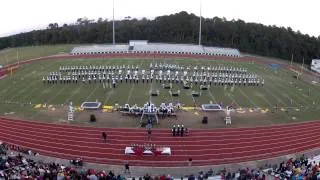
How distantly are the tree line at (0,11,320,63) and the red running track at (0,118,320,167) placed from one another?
158 feet

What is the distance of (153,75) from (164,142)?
67.1 feet

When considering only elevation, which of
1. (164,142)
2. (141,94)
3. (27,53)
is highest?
(27,53)

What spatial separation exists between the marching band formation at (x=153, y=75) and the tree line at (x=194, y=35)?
27687mm

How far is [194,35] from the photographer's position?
297 feet

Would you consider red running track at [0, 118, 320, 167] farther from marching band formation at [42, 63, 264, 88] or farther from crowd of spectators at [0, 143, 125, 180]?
marching band formation at [42, 63, 264, 88]

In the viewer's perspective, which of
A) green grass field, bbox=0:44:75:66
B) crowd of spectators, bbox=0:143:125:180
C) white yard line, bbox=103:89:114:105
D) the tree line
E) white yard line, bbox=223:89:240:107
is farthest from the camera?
the tree line

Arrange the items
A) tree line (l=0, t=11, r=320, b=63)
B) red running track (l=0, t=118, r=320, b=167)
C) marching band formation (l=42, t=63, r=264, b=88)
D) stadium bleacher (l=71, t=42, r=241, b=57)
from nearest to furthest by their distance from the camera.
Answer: red running track (l=0, t=118, r=320, b=167) → marching band formation (l=42, t=63, r=264, b=88) → stadium bleacher (l=71, t=42, r=241, b=57) → tree line (l=0, t=11, r=320, b=63)

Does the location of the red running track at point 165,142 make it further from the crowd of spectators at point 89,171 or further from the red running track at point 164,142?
the crowd of spectators at point 89,171

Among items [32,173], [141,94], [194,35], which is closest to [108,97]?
[141,94]

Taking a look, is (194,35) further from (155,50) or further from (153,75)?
(153,75)

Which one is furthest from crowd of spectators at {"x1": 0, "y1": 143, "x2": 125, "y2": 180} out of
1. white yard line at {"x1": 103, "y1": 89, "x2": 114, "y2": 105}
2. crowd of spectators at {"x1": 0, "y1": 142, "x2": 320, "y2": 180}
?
white yard line at {"x1": 103, "y1": 89, "x2": 114, "y2": 105}

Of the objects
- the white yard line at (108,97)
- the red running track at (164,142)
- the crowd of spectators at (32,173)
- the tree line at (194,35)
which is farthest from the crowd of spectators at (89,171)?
the tree line at (194,35)

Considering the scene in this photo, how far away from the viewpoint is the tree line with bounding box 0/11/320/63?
83675 millimetres

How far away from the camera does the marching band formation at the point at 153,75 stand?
50.7 meters
